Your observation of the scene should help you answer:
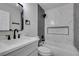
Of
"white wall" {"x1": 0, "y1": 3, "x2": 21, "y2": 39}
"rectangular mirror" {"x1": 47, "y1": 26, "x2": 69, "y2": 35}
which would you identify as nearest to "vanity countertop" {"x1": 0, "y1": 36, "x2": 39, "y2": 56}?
"white wall" {"x1": 0, "y1": 3, "x2": 21, "y2": 39}

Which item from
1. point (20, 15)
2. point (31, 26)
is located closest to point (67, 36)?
point (31, 26)

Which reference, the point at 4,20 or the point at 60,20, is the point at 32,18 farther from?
the point at 60,20

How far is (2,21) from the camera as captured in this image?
0.99 m

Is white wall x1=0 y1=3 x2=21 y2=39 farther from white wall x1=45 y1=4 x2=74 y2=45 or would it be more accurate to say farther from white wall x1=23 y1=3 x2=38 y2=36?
white wall x1=45 y1=4 x2=74 y2=45

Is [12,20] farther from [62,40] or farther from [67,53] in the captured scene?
[67,53]

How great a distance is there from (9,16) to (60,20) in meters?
1.81

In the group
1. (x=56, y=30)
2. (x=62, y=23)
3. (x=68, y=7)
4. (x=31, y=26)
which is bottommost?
(x=56, y=30)

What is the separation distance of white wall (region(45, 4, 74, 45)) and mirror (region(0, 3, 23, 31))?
1.41 m

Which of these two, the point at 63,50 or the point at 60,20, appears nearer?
the point at 63,50

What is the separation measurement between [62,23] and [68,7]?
0.62 meters

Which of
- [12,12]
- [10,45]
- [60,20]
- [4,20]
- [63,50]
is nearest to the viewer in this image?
[10,45]

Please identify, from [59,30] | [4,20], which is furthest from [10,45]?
[59,30]

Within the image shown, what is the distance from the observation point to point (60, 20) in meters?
2.14

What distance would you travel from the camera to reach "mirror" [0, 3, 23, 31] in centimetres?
99
